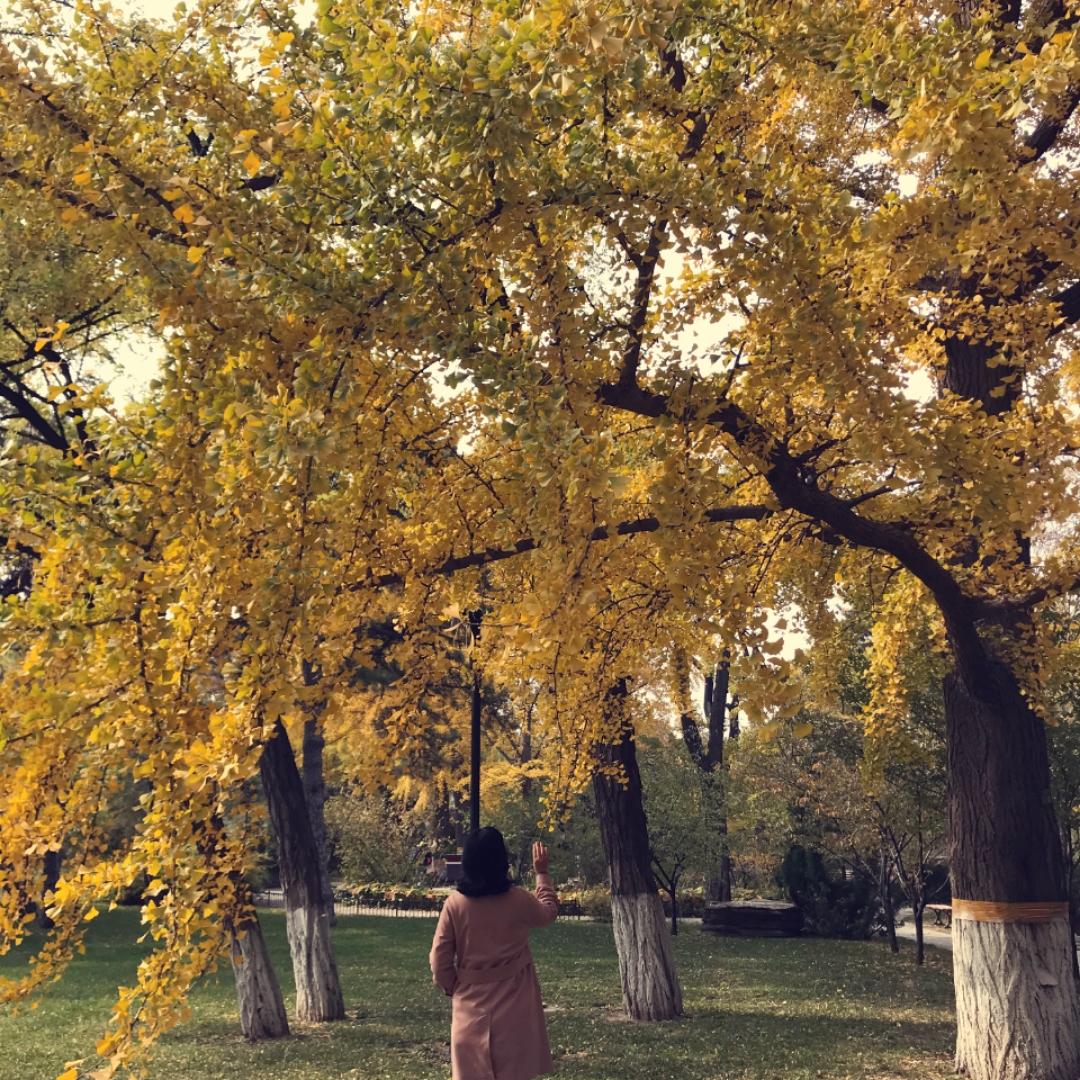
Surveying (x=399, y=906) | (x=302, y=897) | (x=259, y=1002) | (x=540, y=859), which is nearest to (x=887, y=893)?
(x=302, y=897)

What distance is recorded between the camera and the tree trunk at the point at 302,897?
11.9 metres

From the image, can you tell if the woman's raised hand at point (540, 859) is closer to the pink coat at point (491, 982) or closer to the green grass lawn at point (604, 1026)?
the pink coat at point (491, 982)

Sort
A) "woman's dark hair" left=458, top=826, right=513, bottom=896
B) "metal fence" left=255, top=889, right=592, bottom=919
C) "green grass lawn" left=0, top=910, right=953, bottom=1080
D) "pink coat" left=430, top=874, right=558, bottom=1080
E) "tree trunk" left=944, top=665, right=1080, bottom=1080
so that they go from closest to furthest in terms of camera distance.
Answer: "pink coat" left=430, top=874, right=558, bottom=1080 → "woman's dark hair" left=458, top=826, right=513, bottom=896 → "tree trunk" left=944, top=665, right=1080, bottom=1080 → "green grass lawn" left=0, top=910, right=953, bottom=1080 → "metal fence" left=255, top=889, right=592, bottom=919

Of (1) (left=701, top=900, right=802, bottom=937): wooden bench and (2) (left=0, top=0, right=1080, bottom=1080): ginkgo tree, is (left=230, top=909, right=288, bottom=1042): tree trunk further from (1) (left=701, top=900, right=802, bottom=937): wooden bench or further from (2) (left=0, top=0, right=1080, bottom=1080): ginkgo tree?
(1) (left=701, top=900, right=802, bottom=937): wooden bench

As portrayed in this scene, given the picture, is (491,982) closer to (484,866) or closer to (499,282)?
(484,866)

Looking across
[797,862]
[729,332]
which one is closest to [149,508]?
[729,332]

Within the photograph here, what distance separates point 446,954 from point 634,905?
621cm

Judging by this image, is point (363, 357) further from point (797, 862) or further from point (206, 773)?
point (797, 862)

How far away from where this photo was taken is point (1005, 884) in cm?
806

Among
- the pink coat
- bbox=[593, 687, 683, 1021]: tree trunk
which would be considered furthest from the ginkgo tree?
bbox=[593, 687, 683, 1021]: tree trunk

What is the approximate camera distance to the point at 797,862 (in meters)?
24.1

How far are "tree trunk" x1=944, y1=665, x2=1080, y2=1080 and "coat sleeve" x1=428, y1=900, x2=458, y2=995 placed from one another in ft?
14.4

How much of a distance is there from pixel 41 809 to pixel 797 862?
20893 millimetres

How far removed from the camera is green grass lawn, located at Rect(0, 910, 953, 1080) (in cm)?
948
